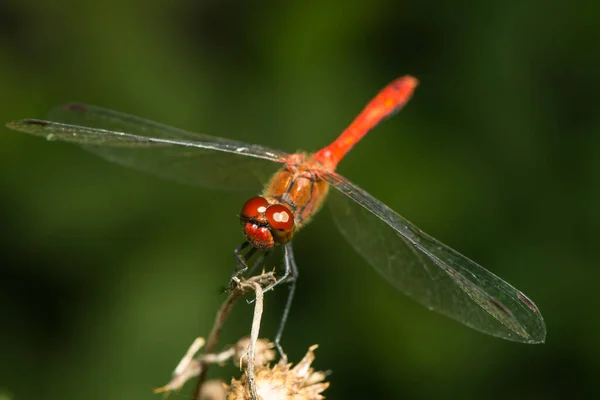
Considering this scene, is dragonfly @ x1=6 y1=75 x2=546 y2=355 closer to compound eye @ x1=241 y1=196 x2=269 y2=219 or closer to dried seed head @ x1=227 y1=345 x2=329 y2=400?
compound eye @ x1=241 y1=196 x2=269 y2=219

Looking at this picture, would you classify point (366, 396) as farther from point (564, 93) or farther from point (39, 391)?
point (564, 93)

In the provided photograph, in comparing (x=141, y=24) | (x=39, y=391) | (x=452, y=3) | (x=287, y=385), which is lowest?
(x=39, y=391)

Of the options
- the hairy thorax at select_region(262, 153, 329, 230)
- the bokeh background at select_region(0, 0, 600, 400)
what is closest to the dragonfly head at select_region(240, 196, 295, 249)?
the hairy thorax at select_region(262, 153, 329, 230)

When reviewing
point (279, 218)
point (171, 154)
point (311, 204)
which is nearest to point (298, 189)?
point (311, 204)

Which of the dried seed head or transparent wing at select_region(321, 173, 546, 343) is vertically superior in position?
transparent wing at select_region(321, 173, 546, 343)

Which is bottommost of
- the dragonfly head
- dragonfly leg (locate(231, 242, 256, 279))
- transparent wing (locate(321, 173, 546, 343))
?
dragonfly leg (locate(231, 242, 256, 279))

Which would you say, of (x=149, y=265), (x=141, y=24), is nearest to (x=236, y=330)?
(x=149, y=265)
